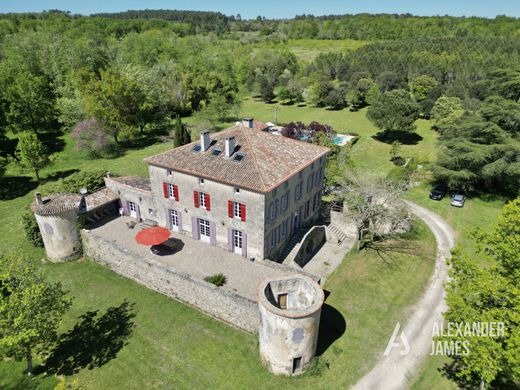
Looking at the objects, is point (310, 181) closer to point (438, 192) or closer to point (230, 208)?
point (230, 208)

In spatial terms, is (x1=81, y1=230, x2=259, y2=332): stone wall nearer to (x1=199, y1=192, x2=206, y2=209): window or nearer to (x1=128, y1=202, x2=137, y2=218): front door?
(x1=128, y1=202, x2=137, y2=218): front door

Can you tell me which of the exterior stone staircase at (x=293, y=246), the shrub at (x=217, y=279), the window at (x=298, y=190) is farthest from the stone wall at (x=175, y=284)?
the window at (x=298, y=190)

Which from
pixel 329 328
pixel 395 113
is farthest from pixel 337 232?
pixel 395 113

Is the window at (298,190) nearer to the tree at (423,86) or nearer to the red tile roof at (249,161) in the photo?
the red tile roof at (249,161)

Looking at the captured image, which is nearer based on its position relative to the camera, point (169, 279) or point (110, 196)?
point (169, 279)

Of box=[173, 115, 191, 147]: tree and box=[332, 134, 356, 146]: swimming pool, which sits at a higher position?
box=[173, 115, 191, 147]: tree

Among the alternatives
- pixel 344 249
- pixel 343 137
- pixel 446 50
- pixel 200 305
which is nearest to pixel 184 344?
pixel 200 305

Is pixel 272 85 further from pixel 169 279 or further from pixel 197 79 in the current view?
pixel 169 279

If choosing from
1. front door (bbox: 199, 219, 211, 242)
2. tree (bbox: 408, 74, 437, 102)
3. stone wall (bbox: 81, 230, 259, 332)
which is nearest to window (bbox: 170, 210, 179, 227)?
front door (bbox: 199, 219, 211, 242)
